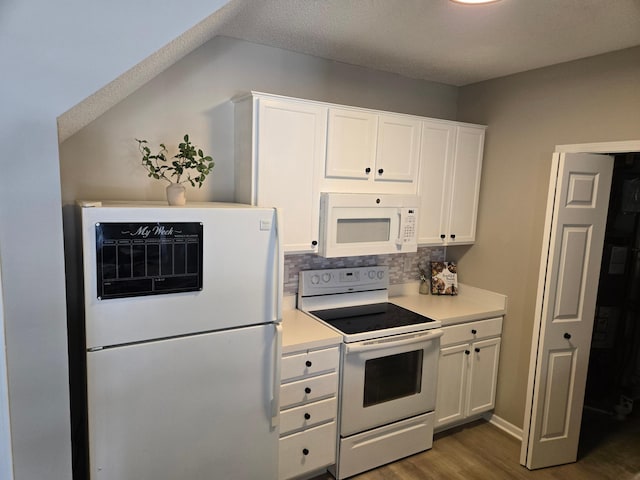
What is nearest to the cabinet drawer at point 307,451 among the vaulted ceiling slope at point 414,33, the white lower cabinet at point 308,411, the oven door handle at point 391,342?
the white lower cabinet at point 308,411

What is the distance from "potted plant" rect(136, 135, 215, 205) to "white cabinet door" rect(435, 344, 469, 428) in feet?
6.30

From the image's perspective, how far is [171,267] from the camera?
Answer: 1.74 meters

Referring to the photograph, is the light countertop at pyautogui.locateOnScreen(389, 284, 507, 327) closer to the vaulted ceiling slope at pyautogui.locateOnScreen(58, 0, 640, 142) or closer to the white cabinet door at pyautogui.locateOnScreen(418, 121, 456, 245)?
the white cabinet door at pyautogui.locateOnScreen(418, 121, 456, 245)

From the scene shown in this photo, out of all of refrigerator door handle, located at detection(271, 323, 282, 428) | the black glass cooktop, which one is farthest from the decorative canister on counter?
refrigerator door handle, located at detection(271, 323, 282, 428)

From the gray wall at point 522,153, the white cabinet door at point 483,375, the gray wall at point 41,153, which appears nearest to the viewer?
the gray wall at point 41,153

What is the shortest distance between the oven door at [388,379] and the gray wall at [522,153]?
75 cm

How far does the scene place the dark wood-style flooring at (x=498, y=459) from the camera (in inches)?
102

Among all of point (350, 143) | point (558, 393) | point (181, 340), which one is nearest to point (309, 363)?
point (181, 340)

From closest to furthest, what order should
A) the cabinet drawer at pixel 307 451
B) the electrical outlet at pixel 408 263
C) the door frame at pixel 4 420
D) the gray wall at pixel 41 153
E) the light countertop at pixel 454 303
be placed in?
the gray wall at pixel 41 153 → the door frame at pixel 4 420 → the cabinet drawer at pixel 307 451 → the light countertop at pixel 454 303 → the electrical outlet at pixel 408 263

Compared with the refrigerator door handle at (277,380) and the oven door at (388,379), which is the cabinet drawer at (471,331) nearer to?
the oven door at (388,379)

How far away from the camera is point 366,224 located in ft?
8.85

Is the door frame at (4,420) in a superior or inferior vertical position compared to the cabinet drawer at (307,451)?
superior

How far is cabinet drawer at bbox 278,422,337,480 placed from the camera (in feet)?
7.48

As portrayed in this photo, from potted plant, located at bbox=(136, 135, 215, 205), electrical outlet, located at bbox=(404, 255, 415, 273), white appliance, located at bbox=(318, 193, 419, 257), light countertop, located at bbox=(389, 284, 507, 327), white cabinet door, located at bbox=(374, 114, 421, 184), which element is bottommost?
light countertop, located at bbox=(389, 284, 507, 327)
